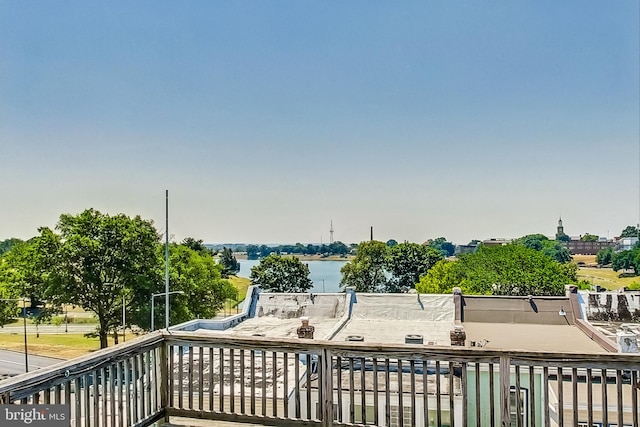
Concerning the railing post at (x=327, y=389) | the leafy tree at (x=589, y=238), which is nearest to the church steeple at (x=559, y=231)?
the leafy tree at (x=589, y=238)

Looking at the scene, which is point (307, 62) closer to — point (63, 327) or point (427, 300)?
point (427, 300)

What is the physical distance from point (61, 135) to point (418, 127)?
1568cm

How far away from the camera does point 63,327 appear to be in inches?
1415

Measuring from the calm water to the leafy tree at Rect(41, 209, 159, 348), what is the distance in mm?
16885

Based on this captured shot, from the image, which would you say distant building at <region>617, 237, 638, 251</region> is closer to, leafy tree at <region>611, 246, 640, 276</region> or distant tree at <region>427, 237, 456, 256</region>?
leafy tree at <region>611, 246, 640, 276</region>

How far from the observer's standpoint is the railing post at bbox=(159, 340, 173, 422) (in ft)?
9.35

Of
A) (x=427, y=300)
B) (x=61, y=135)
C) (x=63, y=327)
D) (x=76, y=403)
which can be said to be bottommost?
(x=63, y=327)

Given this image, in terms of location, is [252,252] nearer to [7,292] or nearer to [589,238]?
[7,292]

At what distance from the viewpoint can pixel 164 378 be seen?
9.41ft

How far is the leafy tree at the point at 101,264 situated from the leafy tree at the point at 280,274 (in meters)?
13.1

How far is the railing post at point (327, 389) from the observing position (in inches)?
101

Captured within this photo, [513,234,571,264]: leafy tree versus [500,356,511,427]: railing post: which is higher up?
[500,356,511,427]: railing post

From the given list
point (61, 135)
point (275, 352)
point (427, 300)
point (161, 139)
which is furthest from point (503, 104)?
point (275, 352)

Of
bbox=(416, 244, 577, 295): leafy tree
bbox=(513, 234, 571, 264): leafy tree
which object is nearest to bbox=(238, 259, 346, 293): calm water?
bbox=(416, 244, 577, 295): leafy tree
